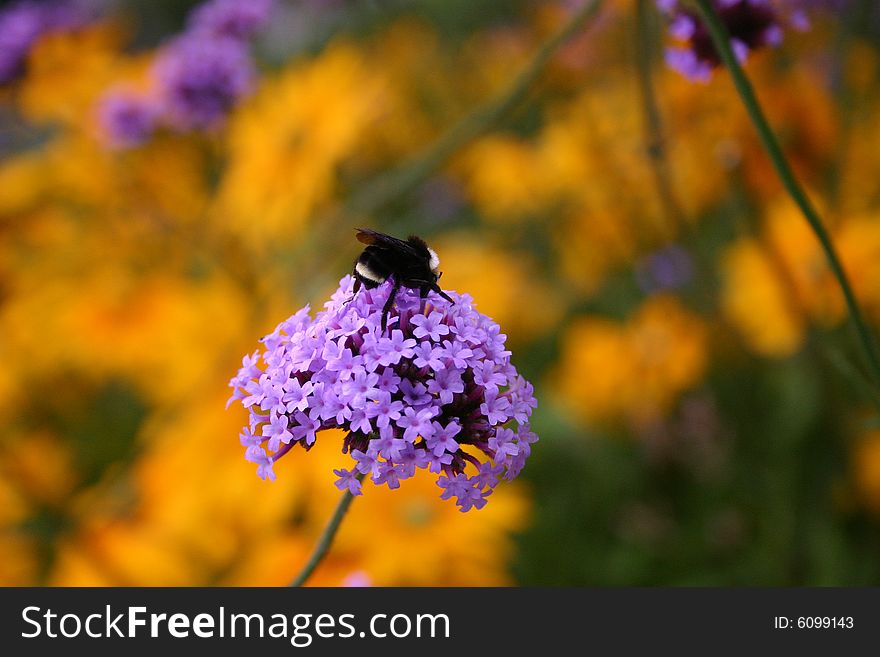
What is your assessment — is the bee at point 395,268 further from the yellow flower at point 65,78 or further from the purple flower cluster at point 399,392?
the yellow flower at point 65,78

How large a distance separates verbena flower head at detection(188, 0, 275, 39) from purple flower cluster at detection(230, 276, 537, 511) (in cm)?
101

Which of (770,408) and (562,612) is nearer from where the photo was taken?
(562,612)

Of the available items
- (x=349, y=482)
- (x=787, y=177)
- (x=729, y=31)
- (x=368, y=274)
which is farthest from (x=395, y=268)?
(x=729, y=31)

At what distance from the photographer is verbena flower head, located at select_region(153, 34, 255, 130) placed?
3.99 feet

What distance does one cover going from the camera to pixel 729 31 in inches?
26.3

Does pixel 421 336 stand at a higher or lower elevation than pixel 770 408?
lower

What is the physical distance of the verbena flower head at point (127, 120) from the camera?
4.08 feet

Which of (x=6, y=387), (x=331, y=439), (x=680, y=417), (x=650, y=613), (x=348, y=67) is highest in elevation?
(x=348, y=67)

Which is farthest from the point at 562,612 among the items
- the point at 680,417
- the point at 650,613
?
the point at 680,417

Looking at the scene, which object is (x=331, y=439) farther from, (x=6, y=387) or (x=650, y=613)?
(x=6, y=387)

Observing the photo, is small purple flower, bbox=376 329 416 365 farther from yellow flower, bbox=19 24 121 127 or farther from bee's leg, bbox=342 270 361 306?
yellow flower, bbox=19 24 121 127

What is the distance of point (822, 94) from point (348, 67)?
0.66 metres

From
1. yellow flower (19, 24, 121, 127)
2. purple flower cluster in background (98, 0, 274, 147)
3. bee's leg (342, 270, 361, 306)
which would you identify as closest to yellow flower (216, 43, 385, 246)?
purple flower cluster in background (98, 0, 274, 147)

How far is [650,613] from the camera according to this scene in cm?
71
